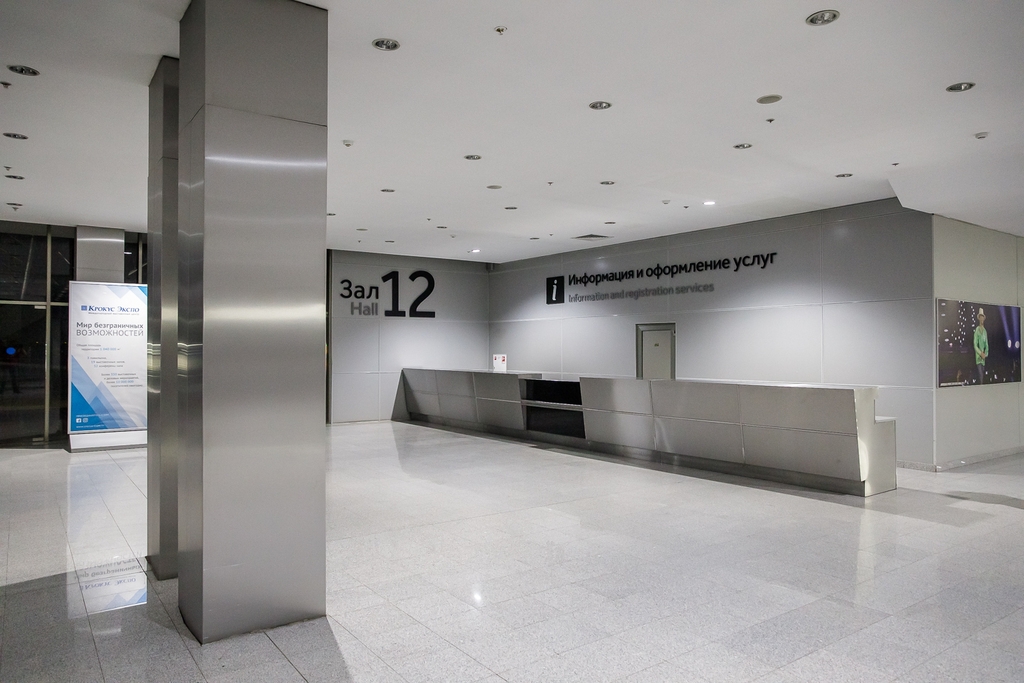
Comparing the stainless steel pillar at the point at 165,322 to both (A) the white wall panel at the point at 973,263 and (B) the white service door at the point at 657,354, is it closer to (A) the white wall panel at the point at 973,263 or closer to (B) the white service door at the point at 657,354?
(A) the white wall panel at the point at 973,263

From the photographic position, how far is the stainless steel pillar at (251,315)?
402cm

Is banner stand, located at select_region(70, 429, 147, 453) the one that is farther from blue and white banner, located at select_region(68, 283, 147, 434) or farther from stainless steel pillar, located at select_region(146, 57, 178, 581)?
stainless steel pillar, located at select_region(146, 57, 178, 581)

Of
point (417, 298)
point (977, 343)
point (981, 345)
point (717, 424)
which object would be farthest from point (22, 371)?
point (981, 345)

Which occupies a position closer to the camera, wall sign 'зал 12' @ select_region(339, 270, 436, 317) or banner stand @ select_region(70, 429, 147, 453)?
banner stand @ select_region(70, 429, 147, 453)

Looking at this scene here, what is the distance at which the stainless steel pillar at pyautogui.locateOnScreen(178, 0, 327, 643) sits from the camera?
402 centimetres

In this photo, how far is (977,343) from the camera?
1052 cm

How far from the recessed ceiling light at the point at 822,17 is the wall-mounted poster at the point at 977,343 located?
6764 mm

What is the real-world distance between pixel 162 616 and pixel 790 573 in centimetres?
450

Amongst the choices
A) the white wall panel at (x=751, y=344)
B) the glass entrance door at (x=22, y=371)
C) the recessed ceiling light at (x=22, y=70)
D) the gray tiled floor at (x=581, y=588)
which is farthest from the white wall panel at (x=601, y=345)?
the recessed ceiling light at (x=22, y=70)

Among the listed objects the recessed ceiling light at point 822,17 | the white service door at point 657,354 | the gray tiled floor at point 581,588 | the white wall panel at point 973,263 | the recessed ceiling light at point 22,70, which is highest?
the recessed ceiling light at point 22,70

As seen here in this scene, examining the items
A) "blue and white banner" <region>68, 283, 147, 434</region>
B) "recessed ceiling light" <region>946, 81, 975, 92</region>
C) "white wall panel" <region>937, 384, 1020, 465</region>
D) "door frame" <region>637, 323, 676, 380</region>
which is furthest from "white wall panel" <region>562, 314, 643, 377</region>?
"blue and white banner" <region>68, 283, 147, 434</region>

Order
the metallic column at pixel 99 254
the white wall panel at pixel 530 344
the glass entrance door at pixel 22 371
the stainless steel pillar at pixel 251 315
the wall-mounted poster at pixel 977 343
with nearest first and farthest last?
the stainless steel pillar at pixel 251 315 < the wall-mounted poster at pixel 977 343 < the metallic column at pixel 99 254 < the glass entrance door at pixel 22 371 < the white wall panel at pixel 530 344

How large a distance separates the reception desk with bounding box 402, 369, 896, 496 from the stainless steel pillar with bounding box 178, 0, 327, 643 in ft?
20.4

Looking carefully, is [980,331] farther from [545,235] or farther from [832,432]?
[545,235]
